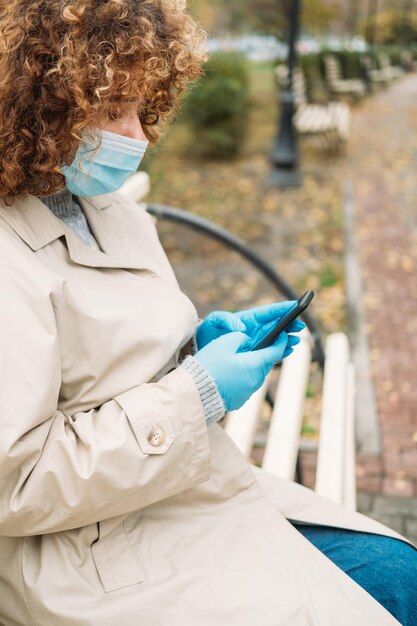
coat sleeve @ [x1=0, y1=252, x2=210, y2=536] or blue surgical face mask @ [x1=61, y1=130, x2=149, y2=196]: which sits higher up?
blue surgical face mask @ [x1=61, y1=130, x2=149, y2=196]

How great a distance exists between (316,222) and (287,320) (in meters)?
6.54

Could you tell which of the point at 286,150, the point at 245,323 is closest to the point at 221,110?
the point at 286,150

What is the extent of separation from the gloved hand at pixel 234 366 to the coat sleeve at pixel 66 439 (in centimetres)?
12

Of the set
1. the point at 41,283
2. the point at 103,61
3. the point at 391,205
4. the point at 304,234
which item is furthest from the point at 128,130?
the point at 391,205

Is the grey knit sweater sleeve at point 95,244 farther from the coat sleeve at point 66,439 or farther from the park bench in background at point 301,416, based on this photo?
the park bench in background at point 301,416

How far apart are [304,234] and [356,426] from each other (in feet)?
12.7

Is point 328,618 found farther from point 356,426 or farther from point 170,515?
point 356,426

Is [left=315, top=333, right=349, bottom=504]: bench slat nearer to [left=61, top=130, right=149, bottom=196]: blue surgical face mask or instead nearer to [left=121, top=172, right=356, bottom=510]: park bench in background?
[left=121, top=172, right=356, bottom=510]: park bench in background

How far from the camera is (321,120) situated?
11039mm

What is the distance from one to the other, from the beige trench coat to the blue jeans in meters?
0.19

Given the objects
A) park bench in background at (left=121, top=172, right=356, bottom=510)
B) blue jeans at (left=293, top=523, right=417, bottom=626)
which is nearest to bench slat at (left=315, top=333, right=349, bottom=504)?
park bench in background at (left=121, top=172, right=356, bottom=510)

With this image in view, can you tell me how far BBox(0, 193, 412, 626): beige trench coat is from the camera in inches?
51.9

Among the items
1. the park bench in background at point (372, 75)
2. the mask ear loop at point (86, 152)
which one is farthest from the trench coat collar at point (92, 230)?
the park bench in background at point (372, 75)

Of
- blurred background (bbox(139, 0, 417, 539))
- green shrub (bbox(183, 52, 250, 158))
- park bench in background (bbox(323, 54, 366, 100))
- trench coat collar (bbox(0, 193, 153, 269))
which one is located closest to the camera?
trench coat collar (bbox(0, 193, 153, 269))
